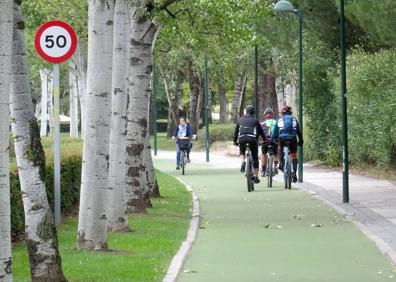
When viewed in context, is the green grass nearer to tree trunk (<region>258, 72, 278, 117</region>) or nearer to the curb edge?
the curb edge

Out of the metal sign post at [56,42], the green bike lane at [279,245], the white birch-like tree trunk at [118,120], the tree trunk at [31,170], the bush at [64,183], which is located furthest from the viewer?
the white birch-like tree trunk at [118,120]

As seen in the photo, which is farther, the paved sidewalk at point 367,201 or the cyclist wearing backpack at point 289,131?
the cyclist wearing backpack at point 289,131

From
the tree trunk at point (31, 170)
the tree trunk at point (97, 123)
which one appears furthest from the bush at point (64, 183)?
the tree trunk at point (31, 170)

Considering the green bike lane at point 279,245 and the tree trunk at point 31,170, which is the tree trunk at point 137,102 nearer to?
the green bike lane at point 279,245

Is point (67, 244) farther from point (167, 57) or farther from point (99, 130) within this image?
point (167, 57)

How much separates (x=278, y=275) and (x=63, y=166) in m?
6.70

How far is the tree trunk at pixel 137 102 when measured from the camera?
18359 millimetres

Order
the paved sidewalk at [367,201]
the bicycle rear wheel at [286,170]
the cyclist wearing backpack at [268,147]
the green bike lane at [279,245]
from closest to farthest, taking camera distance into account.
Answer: the green bike lane at [279,245] → the paved sidewalk at [367,201] → the bicycle rear wheel at [286,170] → the cyclist wearing backpack at [268,147]

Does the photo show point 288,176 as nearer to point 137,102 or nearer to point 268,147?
point 268,147

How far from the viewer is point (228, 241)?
1412cm

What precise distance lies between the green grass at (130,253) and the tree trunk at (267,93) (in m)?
32.4

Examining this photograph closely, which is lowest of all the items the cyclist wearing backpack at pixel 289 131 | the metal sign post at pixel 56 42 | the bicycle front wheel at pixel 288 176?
the bicycle front wheel at pixel 288 176

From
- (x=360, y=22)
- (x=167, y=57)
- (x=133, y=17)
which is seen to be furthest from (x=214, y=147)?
(x=133, y=17)

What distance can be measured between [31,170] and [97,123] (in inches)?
118
